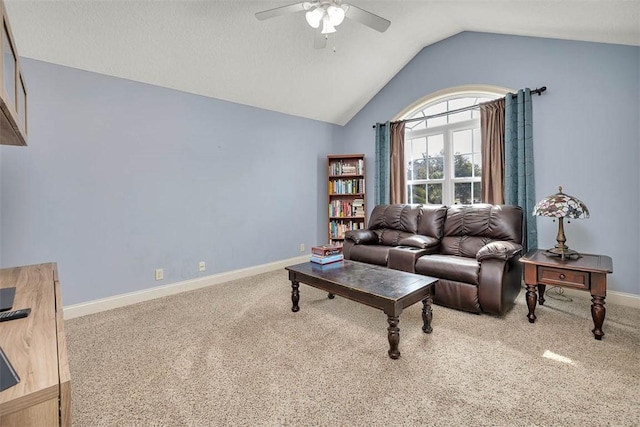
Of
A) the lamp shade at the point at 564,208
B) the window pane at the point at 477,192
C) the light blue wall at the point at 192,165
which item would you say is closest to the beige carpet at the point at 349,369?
the light blue wall at the point at 192,165

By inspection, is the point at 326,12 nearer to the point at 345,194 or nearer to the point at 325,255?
the point at 325,255

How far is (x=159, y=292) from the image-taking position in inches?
128

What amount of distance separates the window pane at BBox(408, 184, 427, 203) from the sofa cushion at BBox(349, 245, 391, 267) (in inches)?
51.8

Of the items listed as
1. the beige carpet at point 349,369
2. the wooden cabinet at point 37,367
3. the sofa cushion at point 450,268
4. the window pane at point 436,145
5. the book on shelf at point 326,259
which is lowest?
the beige carpet at point 349,369

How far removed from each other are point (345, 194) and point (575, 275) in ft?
10.5

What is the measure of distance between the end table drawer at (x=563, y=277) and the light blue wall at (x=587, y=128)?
3.42 feet

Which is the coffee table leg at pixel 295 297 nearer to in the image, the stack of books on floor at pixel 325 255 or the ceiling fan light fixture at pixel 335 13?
the stack of books on floor at pixel 325 255

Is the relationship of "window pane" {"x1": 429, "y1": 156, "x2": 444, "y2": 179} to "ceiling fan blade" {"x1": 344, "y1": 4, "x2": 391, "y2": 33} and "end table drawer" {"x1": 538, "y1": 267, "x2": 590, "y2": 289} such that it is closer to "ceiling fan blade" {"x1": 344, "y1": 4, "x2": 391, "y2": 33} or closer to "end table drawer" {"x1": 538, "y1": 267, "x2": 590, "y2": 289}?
"end table drawer" {"x1": 538, "y1": 267, "x2": 590, "y2": 289}

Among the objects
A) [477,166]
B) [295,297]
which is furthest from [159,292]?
[477,166]

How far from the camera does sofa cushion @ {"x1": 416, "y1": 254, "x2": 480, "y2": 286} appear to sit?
2619 millimetres

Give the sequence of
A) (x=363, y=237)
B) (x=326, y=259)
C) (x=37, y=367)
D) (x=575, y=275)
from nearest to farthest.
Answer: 1. (x=37, y=367)
2. (x=575, y=275)
3. (x=326, y=259)
4. (x=363, y=237)

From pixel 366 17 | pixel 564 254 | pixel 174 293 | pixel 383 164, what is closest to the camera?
pixel 366 17

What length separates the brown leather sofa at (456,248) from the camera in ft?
8.40

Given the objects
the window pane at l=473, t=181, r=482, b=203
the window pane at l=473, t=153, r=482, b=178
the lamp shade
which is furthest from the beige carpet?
the window pane at l=473, t=153, r=482, b=178
